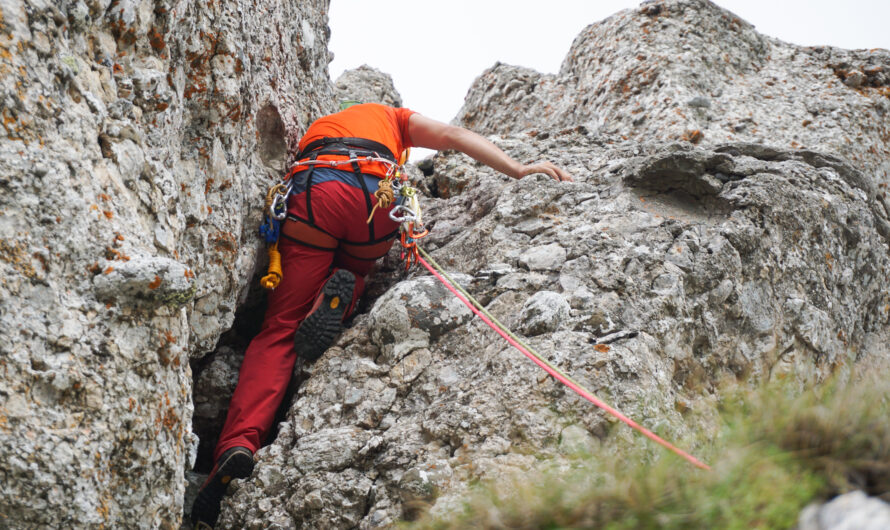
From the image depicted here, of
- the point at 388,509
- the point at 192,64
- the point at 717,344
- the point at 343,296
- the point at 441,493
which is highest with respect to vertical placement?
the point at 192,64

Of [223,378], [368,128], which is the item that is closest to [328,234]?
[368,128]

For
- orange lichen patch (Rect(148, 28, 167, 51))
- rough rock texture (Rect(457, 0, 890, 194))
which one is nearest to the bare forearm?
rough rock texture (Rect(457, 0, 890, 194))

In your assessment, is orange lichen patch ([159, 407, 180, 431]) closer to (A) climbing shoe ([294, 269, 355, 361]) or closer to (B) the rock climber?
(B) the rock climber

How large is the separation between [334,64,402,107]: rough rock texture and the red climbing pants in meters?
5.43

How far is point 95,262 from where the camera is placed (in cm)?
245

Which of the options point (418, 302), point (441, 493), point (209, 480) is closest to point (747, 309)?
point (418, 302)

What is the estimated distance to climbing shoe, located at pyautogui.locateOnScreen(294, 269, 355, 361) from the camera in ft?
12.8

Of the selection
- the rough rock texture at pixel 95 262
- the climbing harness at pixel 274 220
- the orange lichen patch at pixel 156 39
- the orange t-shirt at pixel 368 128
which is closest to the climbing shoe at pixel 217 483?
the rough rock texture at pixel 95 262

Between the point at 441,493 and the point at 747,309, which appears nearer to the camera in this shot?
the point at 441,493

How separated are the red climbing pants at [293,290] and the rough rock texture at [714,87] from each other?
109 inches

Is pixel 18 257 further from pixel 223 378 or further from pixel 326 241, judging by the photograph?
pixel 326 241

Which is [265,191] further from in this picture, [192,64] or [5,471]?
[5,471]

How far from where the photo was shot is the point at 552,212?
4.42 meters

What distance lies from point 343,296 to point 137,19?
189 centimetres
